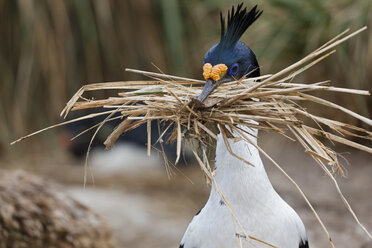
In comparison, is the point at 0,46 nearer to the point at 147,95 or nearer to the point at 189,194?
the point at 189,194

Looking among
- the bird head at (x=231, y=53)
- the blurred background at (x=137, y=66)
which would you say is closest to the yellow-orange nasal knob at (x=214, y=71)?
the bird head at (x=231, y=53)

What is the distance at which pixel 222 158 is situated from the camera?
6.33 feet

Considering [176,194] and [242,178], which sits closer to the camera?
[242,178]

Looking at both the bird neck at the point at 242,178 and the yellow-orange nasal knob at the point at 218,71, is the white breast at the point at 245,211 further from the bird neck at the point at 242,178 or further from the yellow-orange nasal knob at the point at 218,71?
the yellow-orange nasal knob at the point at 218,71

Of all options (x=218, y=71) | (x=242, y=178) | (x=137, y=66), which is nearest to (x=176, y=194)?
(x=137, y=66)

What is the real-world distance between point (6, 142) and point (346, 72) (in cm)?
295

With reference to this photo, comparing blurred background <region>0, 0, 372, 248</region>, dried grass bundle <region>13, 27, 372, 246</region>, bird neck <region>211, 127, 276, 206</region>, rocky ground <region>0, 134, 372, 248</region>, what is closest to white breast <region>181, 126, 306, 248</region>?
bird neck <region>211, 127, 276, 206</region>

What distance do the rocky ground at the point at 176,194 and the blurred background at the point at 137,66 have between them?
11 mm

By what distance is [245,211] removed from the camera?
6.09 feet

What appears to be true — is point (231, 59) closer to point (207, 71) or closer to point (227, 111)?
point (207, 71)

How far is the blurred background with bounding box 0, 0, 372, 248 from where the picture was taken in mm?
3848

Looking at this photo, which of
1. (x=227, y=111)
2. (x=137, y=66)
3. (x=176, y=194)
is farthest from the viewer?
(x=137, y=66)

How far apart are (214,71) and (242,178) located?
36cm

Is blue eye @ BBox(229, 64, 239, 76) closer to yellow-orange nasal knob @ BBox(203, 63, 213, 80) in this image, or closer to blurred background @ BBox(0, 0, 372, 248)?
yellow-orange nasal knob @ BBox(203, 63, 213, 80)
